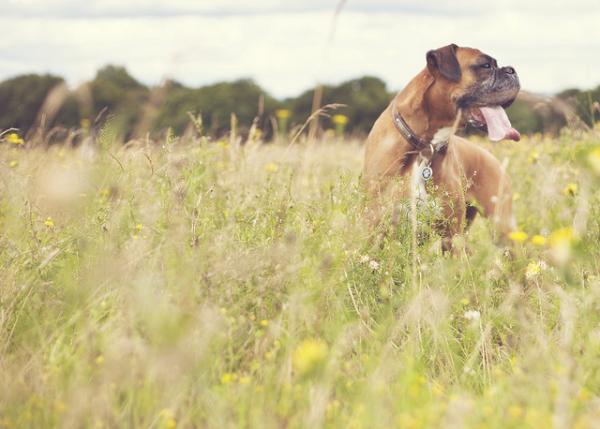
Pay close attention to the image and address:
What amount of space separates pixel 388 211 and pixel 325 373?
4.25 feet

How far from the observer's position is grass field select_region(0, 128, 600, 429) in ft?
6.06

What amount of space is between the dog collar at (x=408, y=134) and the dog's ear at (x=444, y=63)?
41cm

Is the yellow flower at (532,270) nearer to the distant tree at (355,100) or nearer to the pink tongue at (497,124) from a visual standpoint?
the pink tongue at (497,124)

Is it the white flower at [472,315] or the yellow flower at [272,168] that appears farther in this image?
the yellow flower at [272,168]

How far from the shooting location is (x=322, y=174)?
616 cm

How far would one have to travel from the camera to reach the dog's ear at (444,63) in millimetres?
4207

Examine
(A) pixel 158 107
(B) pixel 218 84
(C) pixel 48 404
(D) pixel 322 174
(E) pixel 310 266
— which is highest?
(A) pixel 158 107

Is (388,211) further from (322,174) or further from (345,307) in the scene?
(322,174)

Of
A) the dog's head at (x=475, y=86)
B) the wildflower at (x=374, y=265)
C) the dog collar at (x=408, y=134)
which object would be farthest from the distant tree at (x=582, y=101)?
the wildflower at (x=374, y=265)


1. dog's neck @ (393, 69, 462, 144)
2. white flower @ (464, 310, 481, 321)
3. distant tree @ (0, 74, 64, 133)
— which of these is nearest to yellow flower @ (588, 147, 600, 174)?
white flower @ (464, 310, 481, 321)

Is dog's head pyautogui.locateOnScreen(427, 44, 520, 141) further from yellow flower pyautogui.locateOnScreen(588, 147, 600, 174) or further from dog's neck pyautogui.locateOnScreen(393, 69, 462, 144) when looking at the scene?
yellow flower pyautogui.locateOnScreen(588, 147, 600, 174)

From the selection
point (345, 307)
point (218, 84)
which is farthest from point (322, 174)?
point (218, 84)

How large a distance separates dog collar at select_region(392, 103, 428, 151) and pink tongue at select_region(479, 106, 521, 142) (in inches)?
19.1

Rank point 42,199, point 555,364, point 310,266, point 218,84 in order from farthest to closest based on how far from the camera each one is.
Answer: point 218,84
point 42,199
point 310,266
point 555,364
